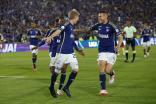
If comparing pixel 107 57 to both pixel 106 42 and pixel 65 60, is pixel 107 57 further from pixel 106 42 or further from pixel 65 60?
pixel 65 60

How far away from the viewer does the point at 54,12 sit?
5541cm

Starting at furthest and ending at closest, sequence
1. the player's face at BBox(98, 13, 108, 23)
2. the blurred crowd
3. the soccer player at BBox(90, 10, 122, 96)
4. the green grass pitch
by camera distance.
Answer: the blurred crowd, the soccer player at BBox(90, 10, 122, 96), the player's face at BBox(98, 13, 108, 23), the green grass pitch

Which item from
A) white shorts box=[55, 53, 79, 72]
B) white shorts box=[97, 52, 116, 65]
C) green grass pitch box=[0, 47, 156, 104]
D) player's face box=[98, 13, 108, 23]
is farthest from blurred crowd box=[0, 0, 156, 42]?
white shorts box=[55, 53, 79, 72]

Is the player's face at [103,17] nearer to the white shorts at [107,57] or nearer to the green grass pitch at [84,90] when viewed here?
the white shorts at [107,57]

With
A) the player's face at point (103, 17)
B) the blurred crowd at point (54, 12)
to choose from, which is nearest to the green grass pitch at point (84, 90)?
the player's face at point (103, 17)

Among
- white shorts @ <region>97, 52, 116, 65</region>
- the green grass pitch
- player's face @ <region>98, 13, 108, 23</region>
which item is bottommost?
the green grass pitch

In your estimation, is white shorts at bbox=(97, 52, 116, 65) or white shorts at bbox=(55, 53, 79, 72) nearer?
white shorts at bbox=(55, 53, 79, 72)

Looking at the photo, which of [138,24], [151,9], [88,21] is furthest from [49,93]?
[151,9]

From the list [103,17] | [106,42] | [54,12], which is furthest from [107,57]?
[54,12]

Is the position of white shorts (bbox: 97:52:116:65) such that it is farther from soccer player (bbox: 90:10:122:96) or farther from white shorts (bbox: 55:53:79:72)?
white shorts (bbox: 55:53:79:72)

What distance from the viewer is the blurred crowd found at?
4784 centimetres

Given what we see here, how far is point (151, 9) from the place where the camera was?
2490 inches

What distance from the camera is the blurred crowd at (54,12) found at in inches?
1884

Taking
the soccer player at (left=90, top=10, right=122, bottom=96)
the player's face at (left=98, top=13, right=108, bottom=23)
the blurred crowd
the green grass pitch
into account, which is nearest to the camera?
the green grass pitch
